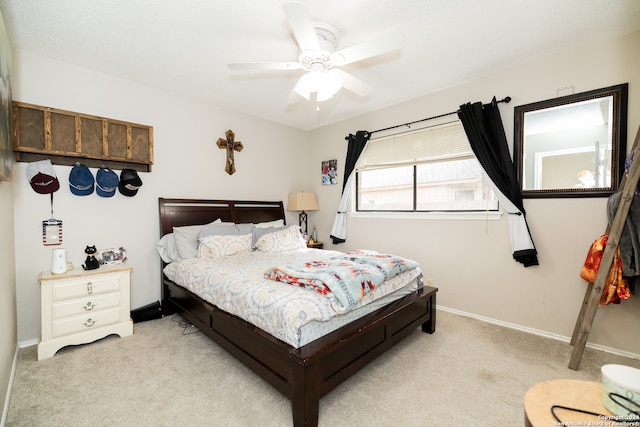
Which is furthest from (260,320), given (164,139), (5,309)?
(164,139)

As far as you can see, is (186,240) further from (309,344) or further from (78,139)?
(309,344)

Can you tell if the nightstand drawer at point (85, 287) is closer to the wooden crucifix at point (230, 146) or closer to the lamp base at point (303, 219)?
the wooden crucifix at point (230, 146)

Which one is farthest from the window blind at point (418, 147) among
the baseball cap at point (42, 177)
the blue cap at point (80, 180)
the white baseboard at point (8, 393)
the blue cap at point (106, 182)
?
the white baseboard at point (8, 393)

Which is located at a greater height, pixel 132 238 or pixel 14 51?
pixel 14 51

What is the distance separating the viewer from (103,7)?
201 cm

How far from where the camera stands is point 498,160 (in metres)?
2.89

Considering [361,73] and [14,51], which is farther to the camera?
[361,73]

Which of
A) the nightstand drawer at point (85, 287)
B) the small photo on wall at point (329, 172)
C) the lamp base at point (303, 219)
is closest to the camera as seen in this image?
the nightstand drawer at point (85, 287)

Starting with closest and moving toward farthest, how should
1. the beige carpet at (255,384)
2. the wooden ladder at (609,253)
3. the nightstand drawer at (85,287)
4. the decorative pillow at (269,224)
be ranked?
1. the beige carpet at (255,384)
2. the wooden ladder at (609,253)
3. the nightstand drawer at (85,287)
4. the decorative pillow at (269,224)

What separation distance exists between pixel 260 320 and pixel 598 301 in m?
2.48

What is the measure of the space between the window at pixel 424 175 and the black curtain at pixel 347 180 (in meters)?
0.11

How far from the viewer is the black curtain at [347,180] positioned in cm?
409

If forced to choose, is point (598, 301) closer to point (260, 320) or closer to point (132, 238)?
point (260, 320)

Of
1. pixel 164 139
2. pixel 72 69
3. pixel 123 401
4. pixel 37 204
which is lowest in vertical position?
pixel 123 401
